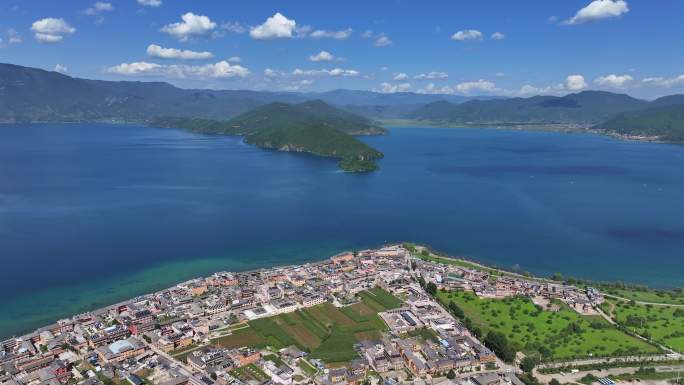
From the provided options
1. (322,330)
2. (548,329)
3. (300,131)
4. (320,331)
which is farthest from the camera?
(300,131)

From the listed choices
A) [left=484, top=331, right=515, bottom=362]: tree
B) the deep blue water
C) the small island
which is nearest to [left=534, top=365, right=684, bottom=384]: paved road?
[left=484, top=331, right=515, bottom=362]: tree

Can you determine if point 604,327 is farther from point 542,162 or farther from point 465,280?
point 542,162

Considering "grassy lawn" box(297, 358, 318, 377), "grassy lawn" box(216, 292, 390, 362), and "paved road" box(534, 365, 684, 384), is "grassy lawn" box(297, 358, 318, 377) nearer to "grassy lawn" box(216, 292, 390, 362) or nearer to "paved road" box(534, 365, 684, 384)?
"grassy lawn" box(216, 292, 390, 362)

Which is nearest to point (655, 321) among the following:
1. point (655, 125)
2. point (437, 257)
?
point (437, 257)

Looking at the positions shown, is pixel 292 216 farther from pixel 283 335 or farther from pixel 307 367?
pixel 307 367

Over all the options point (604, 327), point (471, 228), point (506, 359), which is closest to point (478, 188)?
point (471, 228)

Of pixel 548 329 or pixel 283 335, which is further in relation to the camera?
pixel 548 329
